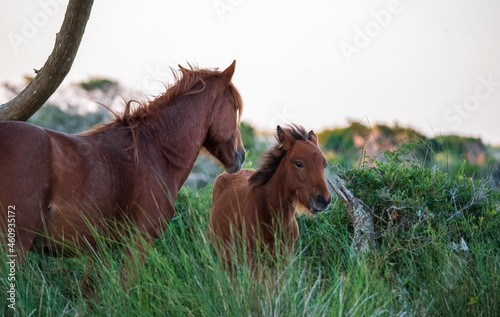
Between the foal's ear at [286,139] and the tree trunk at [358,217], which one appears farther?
the tree trunk at [358,217]

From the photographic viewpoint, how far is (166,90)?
465 cm

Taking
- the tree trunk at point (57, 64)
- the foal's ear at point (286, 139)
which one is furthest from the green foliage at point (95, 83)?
the foal's ear at point (286, 139)

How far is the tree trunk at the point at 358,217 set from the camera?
5320 mm

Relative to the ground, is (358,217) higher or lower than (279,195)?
lower

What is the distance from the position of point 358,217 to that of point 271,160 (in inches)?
40.6

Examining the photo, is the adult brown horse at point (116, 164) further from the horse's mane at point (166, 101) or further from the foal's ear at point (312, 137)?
the foal's ear at point (312, 137)

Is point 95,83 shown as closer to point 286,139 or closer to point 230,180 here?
point 230,180

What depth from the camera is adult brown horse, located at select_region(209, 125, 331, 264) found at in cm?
475

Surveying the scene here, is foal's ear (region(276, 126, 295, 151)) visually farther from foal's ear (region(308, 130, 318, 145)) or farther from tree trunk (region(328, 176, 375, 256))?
tree trunk (region(328, 176, 375, 256))

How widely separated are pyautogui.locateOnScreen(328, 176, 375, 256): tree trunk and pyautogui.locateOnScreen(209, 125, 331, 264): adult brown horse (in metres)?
0.65

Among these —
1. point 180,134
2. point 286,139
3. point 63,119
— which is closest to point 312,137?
point 286,139

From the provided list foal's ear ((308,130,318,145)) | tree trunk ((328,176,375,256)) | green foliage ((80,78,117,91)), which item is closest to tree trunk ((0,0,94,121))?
foal's ear ((308,130,318,145))

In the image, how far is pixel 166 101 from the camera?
4.59 metres

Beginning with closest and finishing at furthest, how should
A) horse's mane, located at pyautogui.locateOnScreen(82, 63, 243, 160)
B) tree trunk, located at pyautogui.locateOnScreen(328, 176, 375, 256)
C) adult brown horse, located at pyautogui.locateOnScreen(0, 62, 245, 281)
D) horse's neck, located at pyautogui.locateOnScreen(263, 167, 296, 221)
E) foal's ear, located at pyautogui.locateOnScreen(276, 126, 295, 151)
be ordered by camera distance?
adult brown horse, located at pyautogui.locateOnScreen(0, 62, 245, 281)
horse's mane, located at pyautogui.locateOnScreen(82, 63, 243, 160)
horse's neck, located at pyautogui.locateOnScreen(263, 167, 296, 221)
foal's ear, located at pyautogui.locateOnScreen(276, 126, 295, 151)
tree trunk, located at pyautogui.locateOnScreen(328, 176, 375, 256)
